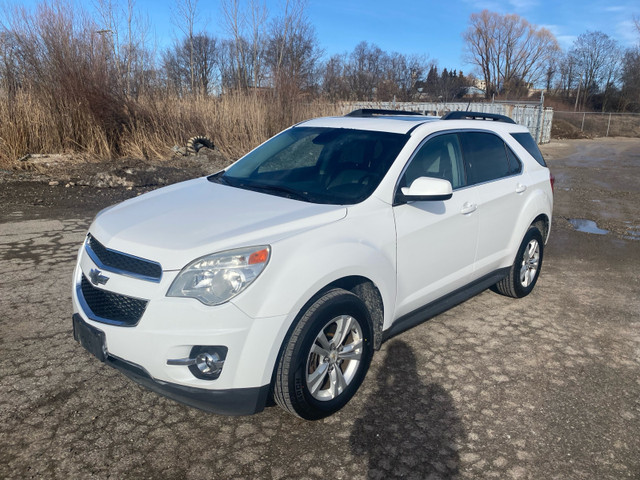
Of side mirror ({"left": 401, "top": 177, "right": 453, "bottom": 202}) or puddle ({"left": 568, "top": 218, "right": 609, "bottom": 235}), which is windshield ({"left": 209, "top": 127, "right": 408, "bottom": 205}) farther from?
puddle ({"left": 568, "top": 218, "right": 609, "bottom": 235})

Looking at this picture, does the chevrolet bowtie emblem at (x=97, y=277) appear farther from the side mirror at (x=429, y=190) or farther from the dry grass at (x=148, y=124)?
the dry grass at (x=148, y=124)

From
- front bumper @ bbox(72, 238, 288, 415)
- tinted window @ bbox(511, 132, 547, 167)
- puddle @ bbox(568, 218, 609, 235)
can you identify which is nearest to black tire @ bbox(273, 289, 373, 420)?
front bumper @ bbox(72, 238, 288, 415)

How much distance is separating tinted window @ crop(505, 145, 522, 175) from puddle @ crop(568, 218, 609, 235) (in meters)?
3.84

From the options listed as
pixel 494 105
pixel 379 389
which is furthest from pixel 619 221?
pixel 494 105

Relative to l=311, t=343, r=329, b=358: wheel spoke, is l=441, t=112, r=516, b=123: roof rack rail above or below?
above

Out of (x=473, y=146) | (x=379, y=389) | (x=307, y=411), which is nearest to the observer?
(x=307, y=411)

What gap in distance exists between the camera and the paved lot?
8.77ft

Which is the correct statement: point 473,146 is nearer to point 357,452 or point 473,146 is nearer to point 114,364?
point 357,452

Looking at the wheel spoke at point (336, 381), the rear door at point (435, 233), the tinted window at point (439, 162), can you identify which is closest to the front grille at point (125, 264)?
the wheel spoke at point (336, 381)

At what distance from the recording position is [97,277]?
285cm

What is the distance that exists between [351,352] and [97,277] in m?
1.56

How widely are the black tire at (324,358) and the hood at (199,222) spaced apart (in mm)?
480

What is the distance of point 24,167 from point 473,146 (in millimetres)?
10623

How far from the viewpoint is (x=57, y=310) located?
4465mm
